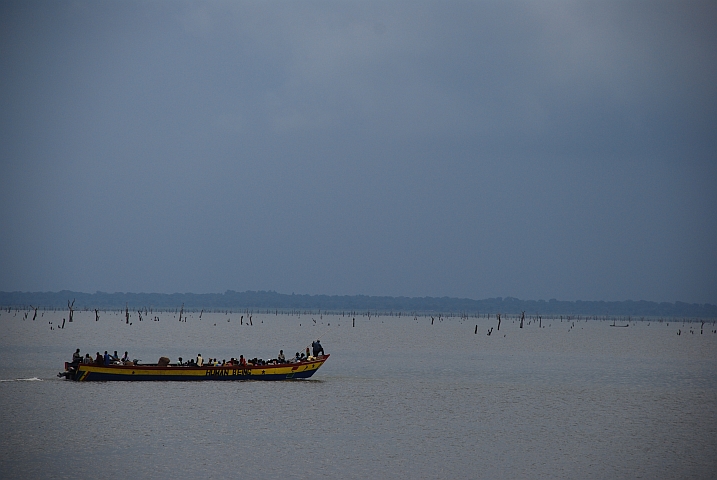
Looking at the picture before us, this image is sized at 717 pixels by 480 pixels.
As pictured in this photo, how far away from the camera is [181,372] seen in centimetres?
5341

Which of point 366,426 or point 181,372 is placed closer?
point 366,426

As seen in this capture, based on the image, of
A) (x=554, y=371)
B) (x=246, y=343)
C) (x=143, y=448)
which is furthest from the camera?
(x=246, y=343)

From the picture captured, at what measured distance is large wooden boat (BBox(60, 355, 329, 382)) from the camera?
52625 millimetres

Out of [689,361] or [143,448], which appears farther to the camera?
[689,361]

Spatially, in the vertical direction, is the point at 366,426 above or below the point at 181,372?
below

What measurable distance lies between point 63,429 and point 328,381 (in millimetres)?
24219

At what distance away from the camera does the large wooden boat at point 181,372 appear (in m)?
52.6

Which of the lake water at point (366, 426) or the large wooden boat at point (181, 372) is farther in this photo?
the large wooden boat at point (181, 372)

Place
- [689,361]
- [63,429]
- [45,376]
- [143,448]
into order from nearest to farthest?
[143,448]
[63,429]
[45,376]
[689,361]

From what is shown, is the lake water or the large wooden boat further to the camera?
the large wooden boat

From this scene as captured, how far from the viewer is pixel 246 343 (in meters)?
110

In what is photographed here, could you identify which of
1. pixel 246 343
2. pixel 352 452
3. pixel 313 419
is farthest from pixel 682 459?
pixel 246 343

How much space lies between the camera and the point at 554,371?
72.6m

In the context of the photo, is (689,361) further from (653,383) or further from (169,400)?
(169,400)
